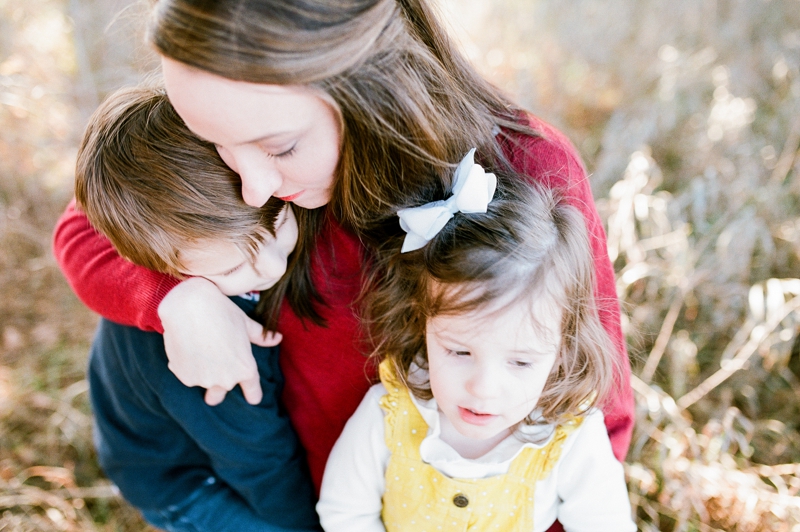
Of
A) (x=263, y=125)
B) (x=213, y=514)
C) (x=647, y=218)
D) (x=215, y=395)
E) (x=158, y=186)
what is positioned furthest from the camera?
(x=647, y=218)

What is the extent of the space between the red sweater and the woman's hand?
6 cm

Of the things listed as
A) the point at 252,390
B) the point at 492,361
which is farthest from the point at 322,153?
the point at 252,390

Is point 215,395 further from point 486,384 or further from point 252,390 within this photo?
point 486,384

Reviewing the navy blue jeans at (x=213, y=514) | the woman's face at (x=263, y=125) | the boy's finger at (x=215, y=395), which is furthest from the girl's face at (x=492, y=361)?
the navy blue jeans at (x=213, y=514)

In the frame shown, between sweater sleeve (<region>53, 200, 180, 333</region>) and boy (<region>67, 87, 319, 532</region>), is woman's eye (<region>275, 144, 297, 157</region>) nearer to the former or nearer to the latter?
boy (<region>67, 87, 319, 532</region>)

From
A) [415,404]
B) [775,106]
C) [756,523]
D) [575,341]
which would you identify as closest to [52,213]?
[415,404]

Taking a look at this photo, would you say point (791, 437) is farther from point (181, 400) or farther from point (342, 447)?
point (181, 400)

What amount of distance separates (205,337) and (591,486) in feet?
Answer: 2.69

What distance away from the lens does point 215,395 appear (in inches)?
56.4

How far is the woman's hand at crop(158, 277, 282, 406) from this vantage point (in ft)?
4.33

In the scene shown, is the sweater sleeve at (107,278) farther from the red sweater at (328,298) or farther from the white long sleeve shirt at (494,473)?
the white long sleeve shirt at (494,473)

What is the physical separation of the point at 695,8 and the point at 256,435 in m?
2.80

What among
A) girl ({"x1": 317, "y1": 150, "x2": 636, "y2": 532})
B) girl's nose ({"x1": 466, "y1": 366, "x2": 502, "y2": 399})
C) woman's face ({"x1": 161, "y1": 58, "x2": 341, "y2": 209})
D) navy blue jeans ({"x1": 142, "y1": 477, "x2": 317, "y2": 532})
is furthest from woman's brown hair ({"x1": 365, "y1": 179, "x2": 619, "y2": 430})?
navy blue jeans ({"x1": 142, "y1": 477, "x2": 317, "y2": 532})

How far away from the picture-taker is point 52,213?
2998 mm
